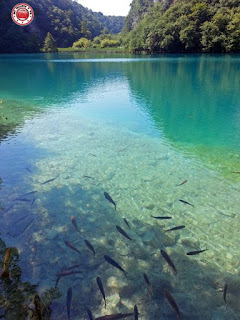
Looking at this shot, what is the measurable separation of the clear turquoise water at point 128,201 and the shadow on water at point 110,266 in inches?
0.7

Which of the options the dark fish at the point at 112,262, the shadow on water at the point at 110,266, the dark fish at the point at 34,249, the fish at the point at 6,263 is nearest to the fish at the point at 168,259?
the shadow on water at the point at 110,266

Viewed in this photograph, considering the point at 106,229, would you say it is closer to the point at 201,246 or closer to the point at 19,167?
the point at 201,246

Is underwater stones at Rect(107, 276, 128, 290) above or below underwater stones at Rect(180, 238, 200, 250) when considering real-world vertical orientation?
above

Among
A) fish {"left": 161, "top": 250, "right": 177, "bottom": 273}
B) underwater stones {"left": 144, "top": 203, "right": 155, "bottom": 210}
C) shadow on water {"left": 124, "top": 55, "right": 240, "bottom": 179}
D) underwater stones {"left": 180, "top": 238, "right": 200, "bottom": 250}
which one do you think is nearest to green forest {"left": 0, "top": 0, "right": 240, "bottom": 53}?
shadow on water {"left": 124, "top": 55, "right": 240, "bottom": 179}

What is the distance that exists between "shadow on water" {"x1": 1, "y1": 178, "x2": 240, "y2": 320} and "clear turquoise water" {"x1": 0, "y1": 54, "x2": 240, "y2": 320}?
0.7 inches

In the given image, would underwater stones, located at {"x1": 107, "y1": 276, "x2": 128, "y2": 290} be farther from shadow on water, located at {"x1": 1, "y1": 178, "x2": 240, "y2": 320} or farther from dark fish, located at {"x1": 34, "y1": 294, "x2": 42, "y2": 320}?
dark fish, located at {"x1": 34, "y1": 294, "x2": 42, "y2": 320}

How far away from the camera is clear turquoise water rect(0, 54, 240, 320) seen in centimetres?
391

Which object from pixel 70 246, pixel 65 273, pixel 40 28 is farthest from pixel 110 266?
pixel 40 28

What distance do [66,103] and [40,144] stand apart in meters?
8.79

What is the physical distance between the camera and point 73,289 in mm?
3861

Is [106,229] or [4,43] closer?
[106,229]

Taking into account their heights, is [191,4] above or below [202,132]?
above

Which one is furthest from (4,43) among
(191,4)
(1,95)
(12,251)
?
(12,251)

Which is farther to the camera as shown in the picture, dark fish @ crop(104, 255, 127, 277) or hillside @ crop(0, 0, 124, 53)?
hillside @ crop(0, 0, 124, 53)
